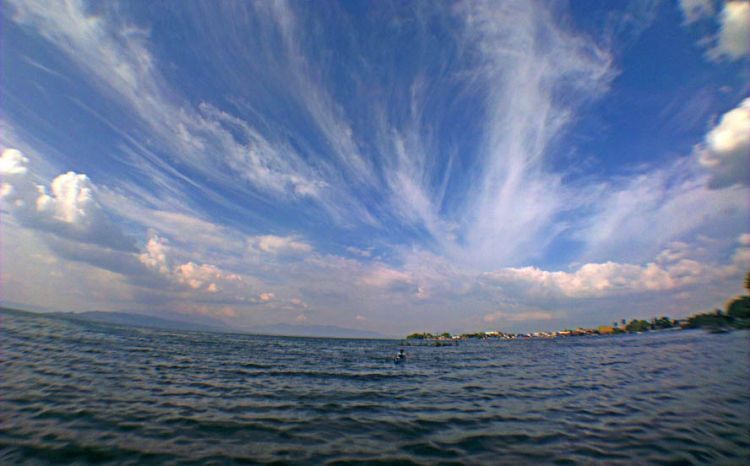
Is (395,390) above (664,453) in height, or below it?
below

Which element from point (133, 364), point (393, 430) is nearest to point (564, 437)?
point (393, 430)

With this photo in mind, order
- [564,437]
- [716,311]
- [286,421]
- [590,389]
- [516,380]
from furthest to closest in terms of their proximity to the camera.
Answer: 1. [716,311]
2. [516,380]
3. [590,389]
4. [286,421]
5. [564,437]

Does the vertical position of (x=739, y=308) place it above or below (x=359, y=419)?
above

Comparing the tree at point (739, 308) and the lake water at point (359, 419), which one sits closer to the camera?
the lake water at point (359, 419)

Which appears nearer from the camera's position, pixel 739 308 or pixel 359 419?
pixel 359 419

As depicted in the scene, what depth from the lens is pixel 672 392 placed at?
1806 centimetres

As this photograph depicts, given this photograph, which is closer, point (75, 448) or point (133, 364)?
point (75, 448)

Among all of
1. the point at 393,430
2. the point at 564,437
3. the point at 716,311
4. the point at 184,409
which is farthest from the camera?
the point at 716,311

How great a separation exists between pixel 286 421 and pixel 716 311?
745ft

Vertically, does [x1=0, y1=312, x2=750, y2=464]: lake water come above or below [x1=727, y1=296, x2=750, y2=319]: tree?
below

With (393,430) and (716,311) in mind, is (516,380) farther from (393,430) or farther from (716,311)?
(716,311)

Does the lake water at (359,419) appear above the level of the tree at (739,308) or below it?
below

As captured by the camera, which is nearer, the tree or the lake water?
the lake water

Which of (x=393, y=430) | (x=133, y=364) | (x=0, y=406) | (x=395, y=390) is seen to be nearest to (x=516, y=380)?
(x=395, y=390)
